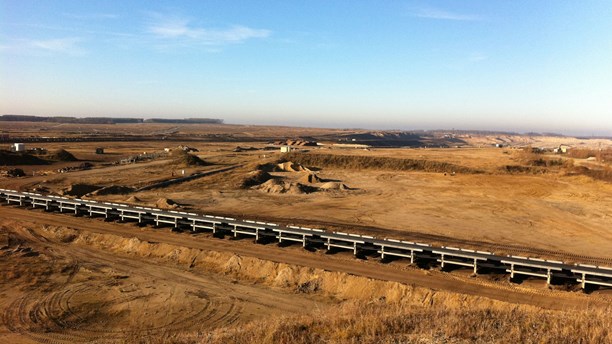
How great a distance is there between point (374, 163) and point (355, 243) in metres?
51.1

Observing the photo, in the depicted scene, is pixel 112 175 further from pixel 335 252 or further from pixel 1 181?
pixel 335 252

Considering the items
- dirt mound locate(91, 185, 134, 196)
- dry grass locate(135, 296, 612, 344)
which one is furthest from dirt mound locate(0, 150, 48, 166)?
dry grass locate(135, 296, 612, 344)

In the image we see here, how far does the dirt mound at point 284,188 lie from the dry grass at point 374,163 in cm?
2575

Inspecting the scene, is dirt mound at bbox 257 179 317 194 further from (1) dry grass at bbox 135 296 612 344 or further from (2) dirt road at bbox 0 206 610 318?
(1) dry grass at bbox 135 296 612 344

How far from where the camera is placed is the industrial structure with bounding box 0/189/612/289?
1662cm

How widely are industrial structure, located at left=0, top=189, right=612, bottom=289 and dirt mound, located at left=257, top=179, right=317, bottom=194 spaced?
17.9m

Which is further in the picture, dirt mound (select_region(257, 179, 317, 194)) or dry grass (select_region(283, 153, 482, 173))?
dry grass (select_region(283, 153, 482, 173))

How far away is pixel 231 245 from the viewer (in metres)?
21.6

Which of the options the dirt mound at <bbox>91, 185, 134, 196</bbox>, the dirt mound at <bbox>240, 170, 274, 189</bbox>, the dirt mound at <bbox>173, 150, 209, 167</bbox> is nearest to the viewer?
the dirt mound at <bbox>91, 185, 134, 196</bbox>

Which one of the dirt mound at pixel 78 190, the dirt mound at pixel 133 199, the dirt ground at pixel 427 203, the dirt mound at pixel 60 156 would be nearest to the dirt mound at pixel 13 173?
the dirt ground at pixel 427 203

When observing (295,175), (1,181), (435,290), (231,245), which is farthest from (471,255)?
(1,181)

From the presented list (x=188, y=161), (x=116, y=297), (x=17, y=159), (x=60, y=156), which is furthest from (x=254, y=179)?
(x=60, y=156)

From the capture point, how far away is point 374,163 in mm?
69812

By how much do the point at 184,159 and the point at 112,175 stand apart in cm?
1252
